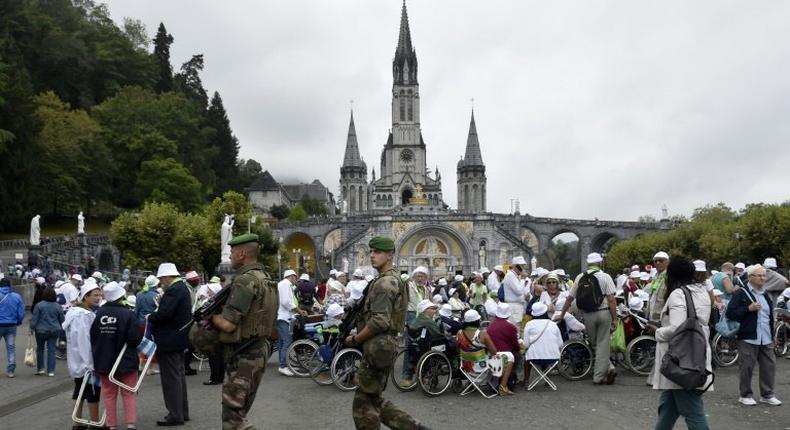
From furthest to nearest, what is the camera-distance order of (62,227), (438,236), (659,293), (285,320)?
(438,236)
(62,227)
(285,320)
(659,293)

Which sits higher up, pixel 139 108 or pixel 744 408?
pixel 139 108

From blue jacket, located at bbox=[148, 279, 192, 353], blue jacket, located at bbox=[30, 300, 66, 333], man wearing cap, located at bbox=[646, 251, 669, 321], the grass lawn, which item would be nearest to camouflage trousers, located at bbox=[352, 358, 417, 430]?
blue jacket, located at bbox=[148, 279, 192, 353]

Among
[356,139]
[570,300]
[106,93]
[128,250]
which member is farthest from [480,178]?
[570,300]

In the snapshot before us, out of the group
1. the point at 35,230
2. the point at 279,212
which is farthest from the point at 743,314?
the point at 279,212

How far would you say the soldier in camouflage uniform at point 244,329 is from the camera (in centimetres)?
567

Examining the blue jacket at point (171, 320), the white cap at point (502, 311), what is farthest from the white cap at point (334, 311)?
the blue jacket at point (171, 320)

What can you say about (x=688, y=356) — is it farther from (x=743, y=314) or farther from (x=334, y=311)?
(x=334, y=311)

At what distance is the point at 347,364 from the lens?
10383mm

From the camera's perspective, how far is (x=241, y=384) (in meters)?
5.73

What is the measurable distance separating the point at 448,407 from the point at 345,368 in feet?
6.63

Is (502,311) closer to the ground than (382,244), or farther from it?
closer to the ground

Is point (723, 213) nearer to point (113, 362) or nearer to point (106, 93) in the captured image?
point (106, 93)

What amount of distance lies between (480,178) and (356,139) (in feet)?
59.8

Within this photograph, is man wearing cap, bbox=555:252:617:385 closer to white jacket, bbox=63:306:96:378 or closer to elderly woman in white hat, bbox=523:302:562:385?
elderly woman in white hat, bbox=523:302:562:385
